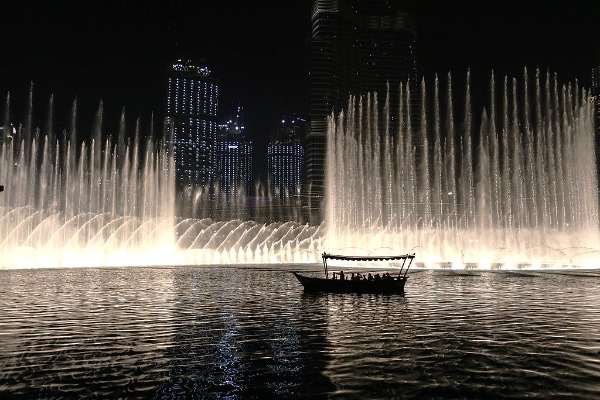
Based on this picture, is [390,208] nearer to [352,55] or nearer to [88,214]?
[88,214]

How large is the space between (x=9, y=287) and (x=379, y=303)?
23.7 meters

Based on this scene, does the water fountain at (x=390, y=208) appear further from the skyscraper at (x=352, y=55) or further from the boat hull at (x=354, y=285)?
the skyscraper at (x=352, y=55)

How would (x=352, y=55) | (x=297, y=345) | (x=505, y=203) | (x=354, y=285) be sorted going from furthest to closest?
1. (x=352, y=55)
2. (x=505, y=203)
3. (x=354, y=285)
4. (x=297, y=345)

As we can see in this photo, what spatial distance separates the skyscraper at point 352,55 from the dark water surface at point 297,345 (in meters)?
141

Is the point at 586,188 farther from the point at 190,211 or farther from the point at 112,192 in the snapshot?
the point at 190,211

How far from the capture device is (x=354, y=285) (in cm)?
3338

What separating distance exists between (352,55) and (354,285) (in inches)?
6288

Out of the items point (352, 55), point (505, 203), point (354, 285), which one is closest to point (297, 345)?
point (354, 285)

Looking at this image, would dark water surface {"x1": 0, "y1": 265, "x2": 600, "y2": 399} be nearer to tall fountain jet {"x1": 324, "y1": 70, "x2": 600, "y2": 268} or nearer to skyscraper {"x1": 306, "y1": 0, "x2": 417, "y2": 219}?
tall fountain jet {"x1": 324, "y1": 70, "x2": 600, "y2": 268}

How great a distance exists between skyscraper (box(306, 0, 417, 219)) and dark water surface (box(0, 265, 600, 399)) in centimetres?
14061

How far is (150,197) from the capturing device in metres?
66.3

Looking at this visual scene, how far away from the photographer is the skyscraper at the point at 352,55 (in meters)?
174

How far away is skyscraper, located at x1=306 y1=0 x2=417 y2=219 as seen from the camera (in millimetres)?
173750

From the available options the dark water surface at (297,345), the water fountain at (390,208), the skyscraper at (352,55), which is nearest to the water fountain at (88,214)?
the water fountain at (390,208)
